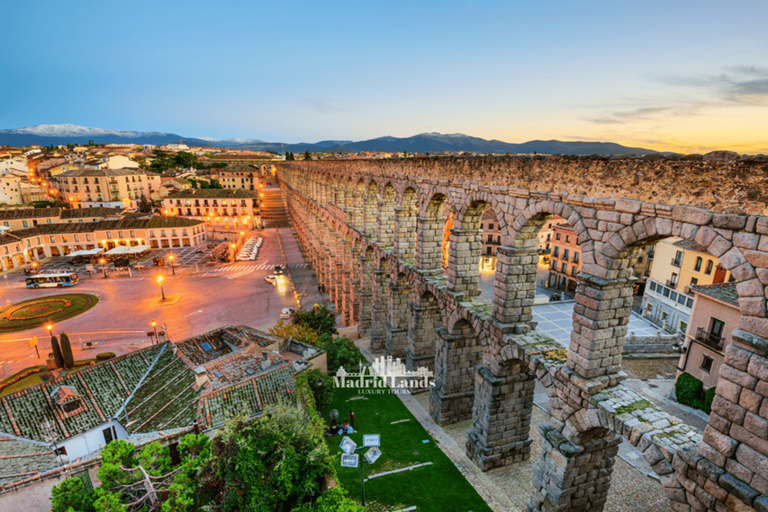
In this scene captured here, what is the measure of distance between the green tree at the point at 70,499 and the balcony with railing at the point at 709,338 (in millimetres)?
32629

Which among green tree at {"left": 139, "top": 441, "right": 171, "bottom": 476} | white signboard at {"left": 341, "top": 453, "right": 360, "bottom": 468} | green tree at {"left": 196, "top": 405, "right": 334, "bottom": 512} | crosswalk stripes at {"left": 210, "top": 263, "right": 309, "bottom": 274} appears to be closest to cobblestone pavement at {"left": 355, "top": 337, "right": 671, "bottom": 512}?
white signboard at {"left": 341, "top": 453, "right": 360, "bottom": 468}

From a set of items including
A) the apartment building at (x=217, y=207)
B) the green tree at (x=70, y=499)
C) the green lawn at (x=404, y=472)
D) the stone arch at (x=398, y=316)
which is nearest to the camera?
the green tree at (x=70, y=499)

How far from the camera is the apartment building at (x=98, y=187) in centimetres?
8881

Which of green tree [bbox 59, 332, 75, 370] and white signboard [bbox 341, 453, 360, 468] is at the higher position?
white signboard [bbox 341, 453, 360, 468]

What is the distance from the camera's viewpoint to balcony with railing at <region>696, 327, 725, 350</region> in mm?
24023

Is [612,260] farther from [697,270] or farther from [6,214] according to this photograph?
[6,214]

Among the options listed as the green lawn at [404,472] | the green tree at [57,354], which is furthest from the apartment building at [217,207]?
the green lawn at [404,472]

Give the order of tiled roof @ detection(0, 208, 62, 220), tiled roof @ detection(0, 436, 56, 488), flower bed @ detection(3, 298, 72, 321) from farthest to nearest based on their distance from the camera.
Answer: tiled roof @ detection(0, 208, 62, 220) → flower bed @ detection(3, 298, 72, 321) → tiled roof @ detection(0, 436, 56, 488)

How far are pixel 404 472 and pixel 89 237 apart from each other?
75.6 m

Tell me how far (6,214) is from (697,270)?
10441 cm

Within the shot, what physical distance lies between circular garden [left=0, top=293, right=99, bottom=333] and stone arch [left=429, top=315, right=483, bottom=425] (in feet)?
142

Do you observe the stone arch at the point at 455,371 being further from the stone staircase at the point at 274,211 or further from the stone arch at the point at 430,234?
the stone staircase at the point at 274,211

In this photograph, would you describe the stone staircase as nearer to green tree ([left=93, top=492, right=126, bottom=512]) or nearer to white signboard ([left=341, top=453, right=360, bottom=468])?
white signboard ([left=341, top=453, right=360, bottom=468])

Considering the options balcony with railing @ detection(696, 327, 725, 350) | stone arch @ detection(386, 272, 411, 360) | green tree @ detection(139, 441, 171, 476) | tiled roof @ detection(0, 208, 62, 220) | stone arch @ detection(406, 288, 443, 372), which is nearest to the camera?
green tree @ detection(139, 441, 171, 476)
